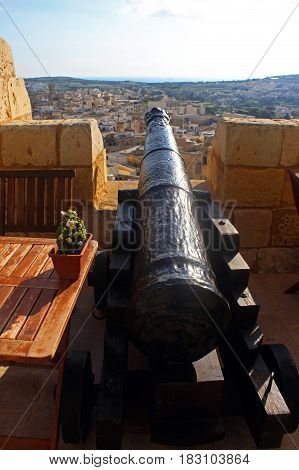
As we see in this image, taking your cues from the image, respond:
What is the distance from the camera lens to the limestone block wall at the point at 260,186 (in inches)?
148

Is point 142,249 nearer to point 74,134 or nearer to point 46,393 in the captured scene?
point 46,393

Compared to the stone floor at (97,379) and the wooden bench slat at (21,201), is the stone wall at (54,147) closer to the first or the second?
the wooden bench slat at (21,201)

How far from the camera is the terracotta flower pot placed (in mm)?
2092

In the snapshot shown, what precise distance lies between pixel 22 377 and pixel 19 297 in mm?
922

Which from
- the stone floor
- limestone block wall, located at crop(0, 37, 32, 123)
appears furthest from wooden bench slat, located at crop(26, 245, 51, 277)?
limestone block wall, located at crop(0, 37, 32, 123)

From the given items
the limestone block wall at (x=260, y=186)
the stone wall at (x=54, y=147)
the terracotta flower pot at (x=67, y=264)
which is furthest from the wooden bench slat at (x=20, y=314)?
the limestone block wall at (x=260, y=186)

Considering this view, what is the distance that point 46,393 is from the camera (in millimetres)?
2496

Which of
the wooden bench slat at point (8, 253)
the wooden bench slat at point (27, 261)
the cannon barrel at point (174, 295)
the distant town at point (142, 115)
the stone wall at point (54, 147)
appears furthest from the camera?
the distant town at point (142, 115)

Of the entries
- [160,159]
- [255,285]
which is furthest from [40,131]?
[255,285]

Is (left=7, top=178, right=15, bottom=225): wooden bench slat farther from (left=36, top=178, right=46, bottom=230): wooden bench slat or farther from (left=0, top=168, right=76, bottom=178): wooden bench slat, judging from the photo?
(left=36, top=178, right=46, bottom=230): wooden bench slat

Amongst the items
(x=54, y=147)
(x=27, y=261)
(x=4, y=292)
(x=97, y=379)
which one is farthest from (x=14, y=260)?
(x=54, y=147)

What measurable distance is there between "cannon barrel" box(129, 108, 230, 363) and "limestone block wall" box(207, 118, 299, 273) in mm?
1972

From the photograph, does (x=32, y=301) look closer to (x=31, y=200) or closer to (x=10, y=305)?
(x=10, y=305)

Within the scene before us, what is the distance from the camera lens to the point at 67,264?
2.11 metres
